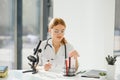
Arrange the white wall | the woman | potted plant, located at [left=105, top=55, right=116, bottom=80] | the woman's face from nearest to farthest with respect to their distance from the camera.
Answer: potted plant, located at [left=105, top=55, right=116, bottom=80]
the woman's face
the woman
the white wall

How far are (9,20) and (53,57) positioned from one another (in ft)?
6.24

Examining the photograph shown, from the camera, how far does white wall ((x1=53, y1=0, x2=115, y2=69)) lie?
4.00 meters

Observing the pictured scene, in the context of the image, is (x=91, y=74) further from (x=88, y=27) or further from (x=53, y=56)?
(x=88, y=27)

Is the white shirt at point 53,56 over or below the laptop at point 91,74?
over

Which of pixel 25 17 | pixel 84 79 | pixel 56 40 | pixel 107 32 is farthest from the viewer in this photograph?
pixel 25 17

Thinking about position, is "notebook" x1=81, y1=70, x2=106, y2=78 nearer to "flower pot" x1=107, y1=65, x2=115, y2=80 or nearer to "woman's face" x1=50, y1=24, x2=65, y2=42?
"flower pot" x1=107, y1=65, x2=115, y2=80

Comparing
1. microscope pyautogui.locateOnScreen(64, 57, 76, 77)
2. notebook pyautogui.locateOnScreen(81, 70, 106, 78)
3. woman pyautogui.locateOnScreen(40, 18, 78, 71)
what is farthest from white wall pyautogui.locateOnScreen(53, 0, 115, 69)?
microscope pyautogui.locateOnScreen(64, 57, 76, 77)

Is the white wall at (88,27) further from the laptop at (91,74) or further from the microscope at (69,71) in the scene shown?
the microscope at (69,71)

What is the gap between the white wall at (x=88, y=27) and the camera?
4000mm

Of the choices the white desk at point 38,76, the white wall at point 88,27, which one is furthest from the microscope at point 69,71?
the white wall at point 88,27

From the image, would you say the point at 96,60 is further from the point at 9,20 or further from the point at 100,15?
the point at 9,20

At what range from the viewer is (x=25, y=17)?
429cm

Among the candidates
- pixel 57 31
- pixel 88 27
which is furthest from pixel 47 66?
pixel 88 27

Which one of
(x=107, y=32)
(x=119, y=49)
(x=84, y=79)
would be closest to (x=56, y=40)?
(x=84, y=79)
